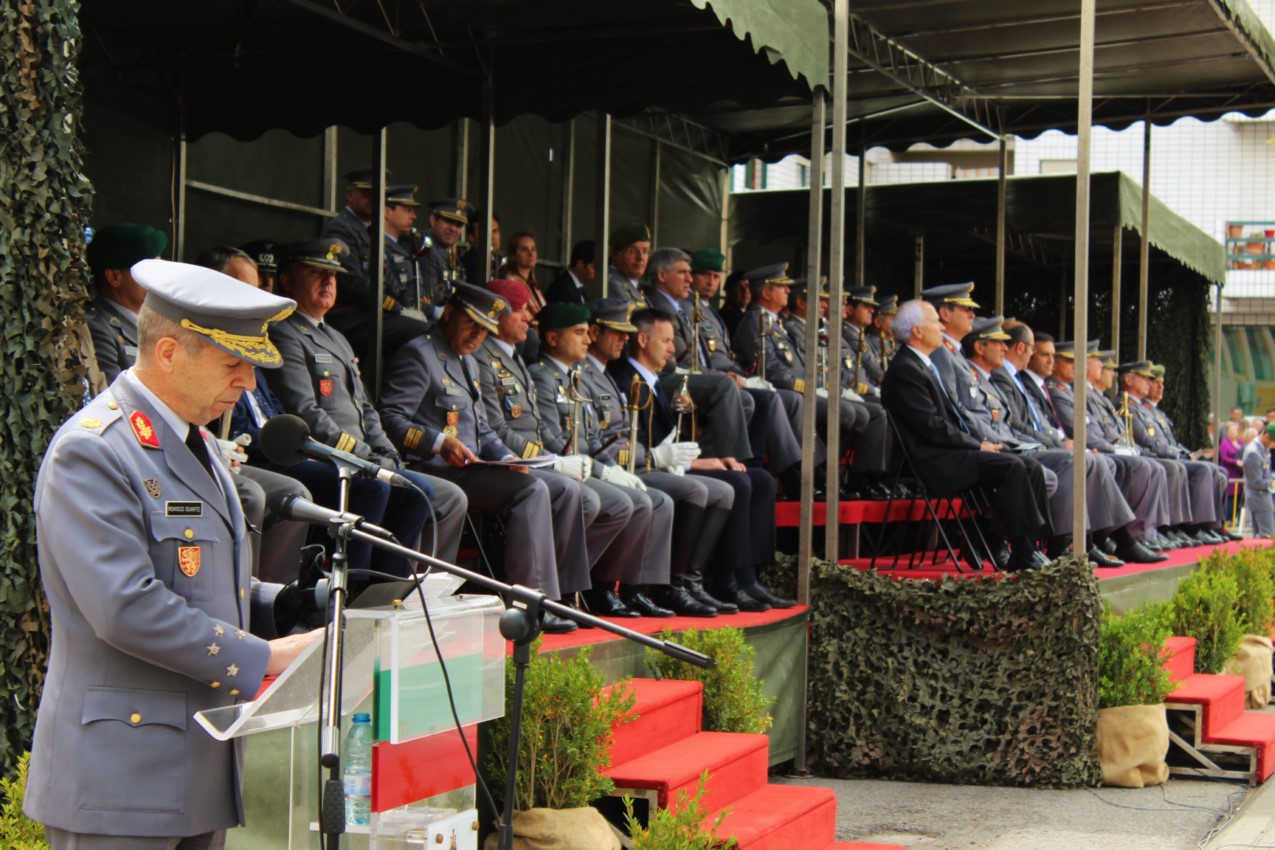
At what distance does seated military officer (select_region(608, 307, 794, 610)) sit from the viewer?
7.80 m

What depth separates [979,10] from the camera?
9.90 m

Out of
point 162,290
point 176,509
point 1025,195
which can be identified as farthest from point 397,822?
point 1025,195

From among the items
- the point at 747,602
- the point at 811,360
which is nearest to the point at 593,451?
the point at 747,602

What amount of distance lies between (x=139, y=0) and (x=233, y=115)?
3.19ft

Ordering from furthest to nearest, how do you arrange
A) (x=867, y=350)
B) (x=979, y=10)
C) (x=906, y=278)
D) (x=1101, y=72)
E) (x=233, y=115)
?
(x=906, y=278) < (x=867, y=350) < (x=1101, y=72) < (x=979, y=10) < (x=233, y=115)

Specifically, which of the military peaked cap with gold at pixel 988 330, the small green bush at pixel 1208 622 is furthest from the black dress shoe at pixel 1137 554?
the military peaked cap with gold at pixel 988 330

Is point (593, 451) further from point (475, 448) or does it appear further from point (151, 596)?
point (151, 596)

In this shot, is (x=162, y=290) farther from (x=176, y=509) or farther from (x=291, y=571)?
(x=291, y=571)

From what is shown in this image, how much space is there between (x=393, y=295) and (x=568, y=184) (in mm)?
5403

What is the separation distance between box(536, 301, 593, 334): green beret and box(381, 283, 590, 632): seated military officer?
52 centimetres

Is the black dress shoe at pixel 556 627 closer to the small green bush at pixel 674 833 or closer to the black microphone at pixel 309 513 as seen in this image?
the small green bush at pixel 674 833

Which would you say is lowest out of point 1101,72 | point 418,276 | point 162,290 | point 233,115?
point 162,290

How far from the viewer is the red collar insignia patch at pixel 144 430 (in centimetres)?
277

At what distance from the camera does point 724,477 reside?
795cm
